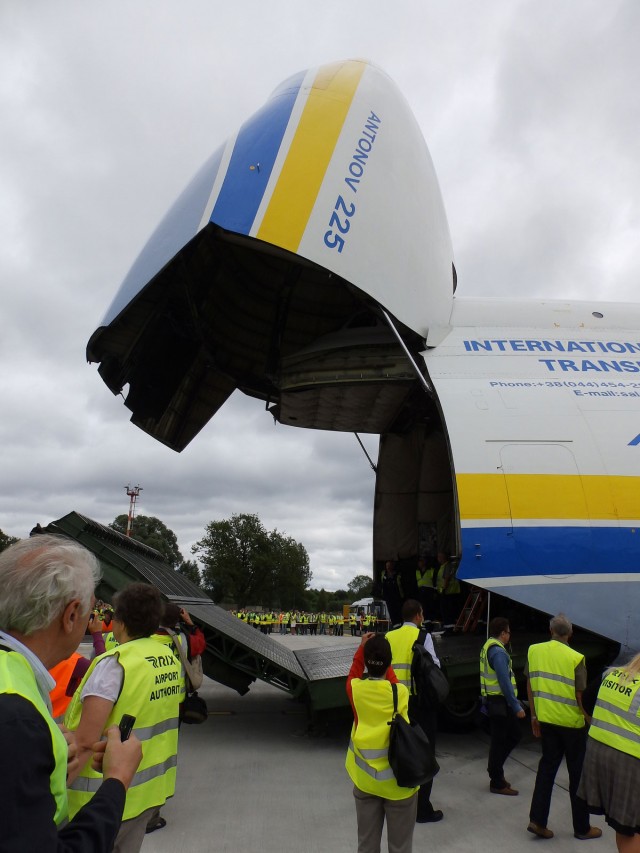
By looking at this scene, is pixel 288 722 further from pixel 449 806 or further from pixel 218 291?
pixel 218 291

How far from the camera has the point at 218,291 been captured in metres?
9.94

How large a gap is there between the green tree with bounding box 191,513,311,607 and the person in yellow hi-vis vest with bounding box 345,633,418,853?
4735 centimetres

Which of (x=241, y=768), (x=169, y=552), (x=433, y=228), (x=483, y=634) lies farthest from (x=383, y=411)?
(x=169, y=552)

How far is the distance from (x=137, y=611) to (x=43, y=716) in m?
1.58

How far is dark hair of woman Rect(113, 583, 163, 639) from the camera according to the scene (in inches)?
113

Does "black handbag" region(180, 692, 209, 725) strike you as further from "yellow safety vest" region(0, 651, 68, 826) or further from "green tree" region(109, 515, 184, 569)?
"green tree" region(109, 515, 184, 569)

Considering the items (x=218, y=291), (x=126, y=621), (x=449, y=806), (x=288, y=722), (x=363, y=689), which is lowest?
(x=288, y=722)

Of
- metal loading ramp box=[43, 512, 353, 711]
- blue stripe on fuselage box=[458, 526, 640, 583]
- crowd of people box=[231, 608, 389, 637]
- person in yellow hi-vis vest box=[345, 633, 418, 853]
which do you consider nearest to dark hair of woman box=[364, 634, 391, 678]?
person in yellow hi-vis vest box=[345, 633, 418, 853]

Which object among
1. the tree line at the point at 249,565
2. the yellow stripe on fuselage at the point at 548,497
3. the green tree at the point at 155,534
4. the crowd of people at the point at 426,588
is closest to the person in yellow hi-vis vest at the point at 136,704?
the yellow stripe on fuselage at the point at 548,497

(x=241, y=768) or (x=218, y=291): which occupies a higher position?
(x=218, y=291)

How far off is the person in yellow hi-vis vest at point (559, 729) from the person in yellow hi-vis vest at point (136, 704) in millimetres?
3061

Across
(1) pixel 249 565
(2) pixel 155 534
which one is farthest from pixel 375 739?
(2) pixel 155 534

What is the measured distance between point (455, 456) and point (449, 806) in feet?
11.1

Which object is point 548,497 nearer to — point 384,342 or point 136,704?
point 384,342
